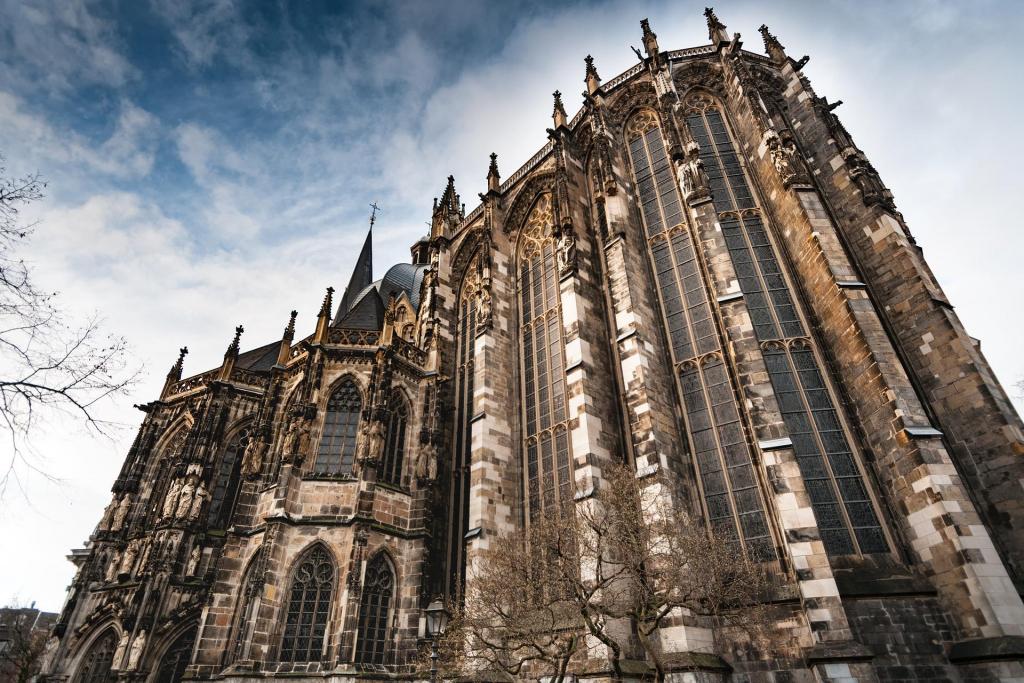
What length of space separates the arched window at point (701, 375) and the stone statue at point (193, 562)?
1705 cm

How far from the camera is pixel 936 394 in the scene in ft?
39.5

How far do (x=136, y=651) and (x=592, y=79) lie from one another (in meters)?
25.0

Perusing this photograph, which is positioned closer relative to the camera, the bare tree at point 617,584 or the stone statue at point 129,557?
the bare tree at point 617,584

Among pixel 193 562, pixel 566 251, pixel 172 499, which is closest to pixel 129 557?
pixel 172 499

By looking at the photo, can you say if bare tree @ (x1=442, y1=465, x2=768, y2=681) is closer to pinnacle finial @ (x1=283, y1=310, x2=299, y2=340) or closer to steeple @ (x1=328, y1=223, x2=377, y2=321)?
pinnacle finial @ (x1=283, y1=310, x2=299, y2=340)

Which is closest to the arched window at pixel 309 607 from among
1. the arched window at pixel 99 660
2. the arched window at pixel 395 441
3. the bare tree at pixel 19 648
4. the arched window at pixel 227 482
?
the arched window at pixel 395 441

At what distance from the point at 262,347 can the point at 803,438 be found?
2445 centimetres

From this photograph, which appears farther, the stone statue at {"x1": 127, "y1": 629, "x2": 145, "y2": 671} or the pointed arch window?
the pointed arch window

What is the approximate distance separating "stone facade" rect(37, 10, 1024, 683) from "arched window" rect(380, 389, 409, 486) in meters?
0.08

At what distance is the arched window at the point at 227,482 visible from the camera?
2000cm

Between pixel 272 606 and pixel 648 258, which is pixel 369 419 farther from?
pixel 648 258

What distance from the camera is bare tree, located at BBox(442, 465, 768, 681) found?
8.28 metres

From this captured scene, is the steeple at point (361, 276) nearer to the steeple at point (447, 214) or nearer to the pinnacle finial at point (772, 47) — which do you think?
the steeple at point (447, 214)

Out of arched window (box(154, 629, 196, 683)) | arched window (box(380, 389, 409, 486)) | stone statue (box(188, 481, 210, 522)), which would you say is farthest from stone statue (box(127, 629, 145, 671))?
arched window (box(380, 389, 409, 486))
